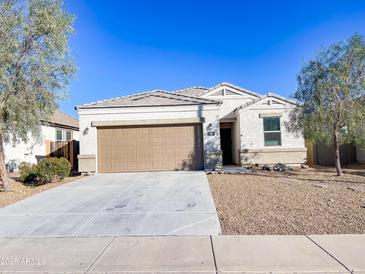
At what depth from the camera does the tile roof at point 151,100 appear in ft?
45.0

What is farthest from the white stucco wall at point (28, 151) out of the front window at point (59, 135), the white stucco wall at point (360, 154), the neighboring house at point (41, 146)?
the white stucco wall at point (360, 154)

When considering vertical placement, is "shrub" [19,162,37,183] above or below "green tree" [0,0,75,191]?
below

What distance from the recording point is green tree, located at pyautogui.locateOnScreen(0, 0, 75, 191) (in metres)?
8.19

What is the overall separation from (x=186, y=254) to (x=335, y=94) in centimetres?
955

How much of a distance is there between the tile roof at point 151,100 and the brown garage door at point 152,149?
4.30ft

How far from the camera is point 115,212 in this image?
20.7ft

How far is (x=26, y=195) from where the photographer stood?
8.66 metres

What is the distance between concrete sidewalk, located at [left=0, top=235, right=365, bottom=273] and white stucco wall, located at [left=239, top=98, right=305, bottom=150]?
10.8m

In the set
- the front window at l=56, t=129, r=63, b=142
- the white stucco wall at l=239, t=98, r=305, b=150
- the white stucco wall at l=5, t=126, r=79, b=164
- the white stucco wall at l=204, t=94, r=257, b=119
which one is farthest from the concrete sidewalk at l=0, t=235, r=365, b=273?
the front window at l=56, t=129, r=63, b=142

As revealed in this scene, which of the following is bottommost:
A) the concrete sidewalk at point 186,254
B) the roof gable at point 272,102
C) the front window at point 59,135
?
the concrete sidewalk at point 186,254

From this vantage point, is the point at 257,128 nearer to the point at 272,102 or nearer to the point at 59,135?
the point at 272,102

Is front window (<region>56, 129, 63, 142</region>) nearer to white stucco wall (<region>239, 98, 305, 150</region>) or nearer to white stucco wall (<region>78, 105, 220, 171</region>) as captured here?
white stucco wall (<region>78, 105, 220, 171</region>)

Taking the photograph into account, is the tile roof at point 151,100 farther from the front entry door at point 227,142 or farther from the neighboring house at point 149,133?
the front entry door at point 227,142

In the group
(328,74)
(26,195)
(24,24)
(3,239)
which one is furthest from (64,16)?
(328,74)
